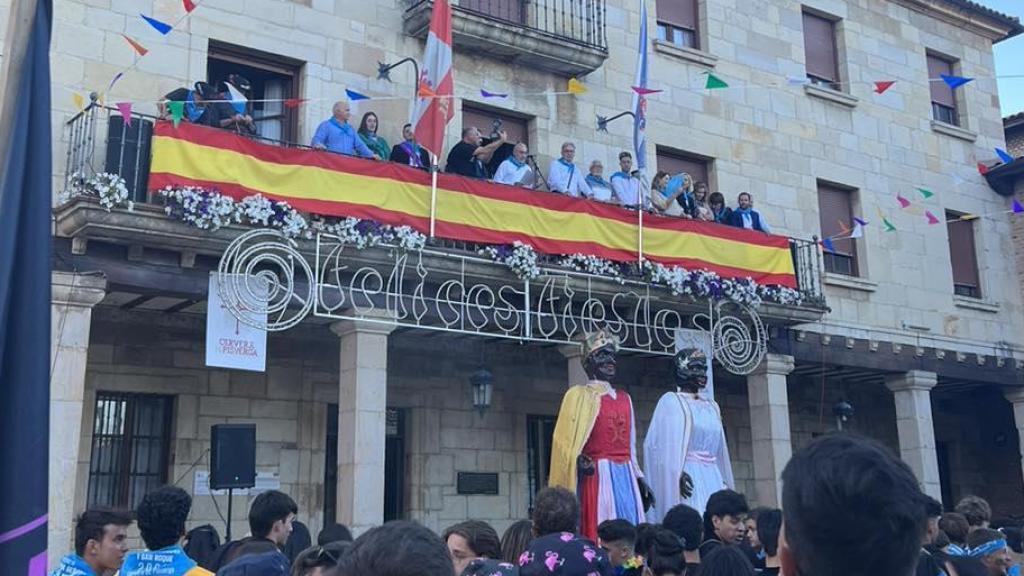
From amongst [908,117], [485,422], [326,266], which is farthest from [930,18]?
[326,266]

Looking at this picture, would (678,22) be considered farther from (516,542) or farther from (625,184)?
(516,542)

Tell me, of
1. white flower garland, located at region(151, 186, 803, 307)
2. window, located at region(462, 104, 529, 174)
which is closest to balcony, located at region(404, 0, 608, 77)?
window, located at region(462, 104, 529, 174)

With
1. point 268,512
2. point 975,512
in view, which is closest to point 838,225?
point 975,512

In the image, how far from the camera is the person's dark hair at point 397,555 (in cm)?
216

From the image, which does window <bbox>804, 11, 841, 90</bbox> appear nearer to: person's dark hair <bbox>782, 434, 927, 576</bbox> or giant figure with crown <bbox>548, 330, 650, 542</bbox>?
giant figure with crown <bbox>548, 330, 650, 542</bbox>

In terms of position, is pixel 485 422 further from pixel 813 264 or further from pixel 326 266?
pixel 813 264

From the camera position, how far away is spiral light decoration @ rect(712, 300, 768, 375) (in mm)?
13406

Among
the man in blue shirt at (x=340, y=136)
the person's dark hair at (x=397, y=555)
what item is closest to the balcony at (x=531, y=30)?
the man in blue shirt at (x=340, y=136)

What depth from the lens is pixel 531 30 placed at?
13.7m

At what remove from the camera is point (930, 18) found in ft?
64.3

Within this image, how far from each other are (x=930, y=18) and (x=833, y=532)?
785 inches

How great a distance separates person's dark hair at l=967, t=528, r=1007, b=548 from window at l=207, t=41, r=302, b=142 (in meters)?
8.75

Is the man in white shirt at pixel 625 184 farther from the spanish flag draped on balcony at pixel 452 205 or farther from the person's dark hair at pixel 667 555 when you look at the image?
the person's dark hair at pixel 667 555

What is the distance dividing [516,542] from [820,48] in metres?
14.6
